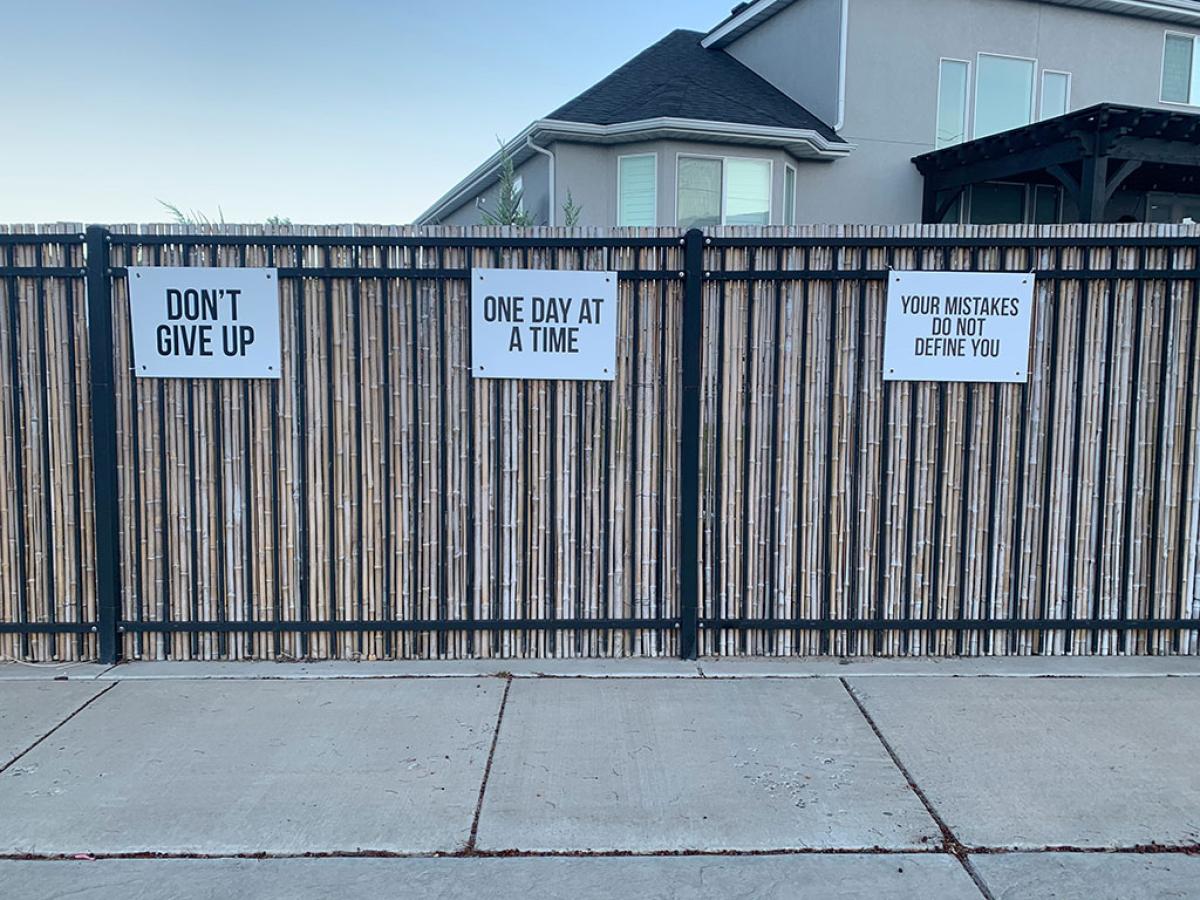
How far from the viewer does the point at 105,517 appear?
4.84m

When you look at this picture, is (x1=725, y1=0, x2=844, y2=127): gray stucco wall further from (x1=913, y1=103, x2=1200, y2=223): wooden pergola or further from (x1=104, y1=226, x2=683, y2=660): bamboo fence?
(x1=104, y1=226, x2=683, y2=660): bamboo fence

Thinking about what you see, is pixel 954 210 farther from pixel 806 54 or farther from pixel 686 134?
pixel 686 134

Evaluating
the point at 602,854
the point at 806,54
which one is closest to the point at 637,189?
the point at 806,54

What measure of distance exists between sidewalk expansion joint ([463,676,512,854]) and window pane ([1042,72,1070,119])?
14.7 m

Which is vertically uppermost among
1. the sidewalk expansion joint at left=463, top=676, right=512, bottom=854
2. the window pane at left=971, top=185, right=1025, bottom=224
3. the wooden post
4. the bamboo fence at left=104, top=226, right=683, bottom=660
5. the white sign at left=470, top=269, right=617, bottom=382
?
the window pane at left=971, top=185, right=1025, bottom=224

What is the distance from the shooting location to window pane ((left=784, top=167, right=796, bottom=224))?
14.0 metres

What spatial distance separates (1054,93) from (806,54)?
168 inches

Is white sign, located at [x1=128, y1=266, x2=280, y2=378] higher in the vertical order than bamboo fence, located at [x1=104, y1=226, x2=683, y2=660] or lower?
higher

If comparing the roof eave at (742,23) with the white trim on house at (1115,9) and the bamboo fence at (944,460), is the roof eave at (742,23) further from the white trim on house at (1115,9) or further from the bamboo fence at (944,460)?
the bamboo fence at (944,460)

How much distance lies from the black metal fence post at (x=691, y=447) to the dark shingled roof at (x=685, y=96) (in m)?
8.84

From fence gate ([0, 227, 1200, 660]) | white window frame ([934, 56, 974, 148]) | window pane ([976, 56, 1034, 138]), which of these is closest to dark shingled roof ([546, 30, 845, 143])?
white window frame ([934, 56, 974, 148])

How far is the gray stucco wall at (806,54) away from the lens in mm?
14094

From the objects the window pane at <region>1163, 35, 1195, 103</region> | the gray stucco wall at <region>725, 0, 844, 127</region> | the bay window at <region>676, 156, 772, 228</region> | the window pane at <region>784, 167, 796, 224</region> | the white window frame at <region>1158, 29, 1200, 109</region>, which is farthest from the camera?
the window pane at <region>1163, 35, 1195, 103</region>

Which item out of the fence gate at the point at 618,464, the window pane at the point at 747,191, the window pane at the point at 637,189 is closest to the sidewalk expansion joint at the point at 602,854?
the fence gate at the point at 618,464
